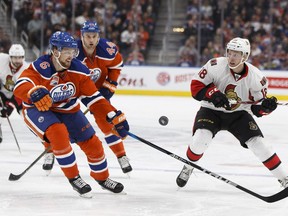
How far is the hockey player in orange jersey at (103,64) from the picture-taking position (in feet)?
17.3

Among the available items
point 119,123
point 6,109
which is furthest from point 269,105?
point 6,109

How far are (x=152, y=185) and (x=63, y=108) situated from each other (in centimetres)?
90

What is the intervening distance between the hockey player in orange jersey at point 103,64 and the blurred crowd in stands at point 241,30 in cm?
696

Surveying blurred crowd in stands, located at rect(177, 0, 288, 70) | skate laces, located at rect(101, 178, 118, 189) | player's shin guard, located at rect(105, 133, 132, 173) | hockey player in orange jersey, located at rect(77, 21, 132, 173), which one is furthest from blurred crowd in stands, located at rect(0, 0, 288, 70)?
skate laces, located at rect(101, 178, 118, 189)

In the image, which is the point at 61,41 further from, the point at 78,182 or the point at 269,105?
the point at 269,105

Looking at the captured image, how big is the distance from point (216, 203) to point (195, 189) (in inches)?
19.0

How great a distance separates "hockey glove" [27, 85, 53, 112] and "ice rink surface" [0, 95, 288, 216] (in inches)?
22.9

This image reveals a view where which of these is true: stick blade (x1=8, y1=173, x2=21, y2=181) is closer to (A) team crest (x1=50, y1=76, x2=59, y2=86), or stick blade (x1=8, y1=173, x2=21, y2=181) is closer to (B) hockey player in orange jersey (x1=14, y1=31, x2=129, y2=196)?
(B) hockey player in orange jersey (x1=14, y1=31, x2=129, y2=196)

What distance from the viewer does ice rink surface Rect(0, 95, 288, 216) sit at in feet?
13.9

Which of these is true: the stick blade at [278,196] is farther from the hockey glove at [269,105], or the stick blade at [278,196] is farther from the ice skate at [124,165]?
the ice skate at [124,165]

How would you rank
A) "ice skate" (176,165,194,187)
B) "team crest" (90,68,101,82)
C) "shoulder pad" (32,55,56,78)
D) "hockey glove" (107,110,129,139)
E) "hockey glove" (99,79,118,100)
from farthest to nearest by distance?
"hockey glove" (99,79,118,100), "team crest" (90,68,101,82), "ice skate" (176,165,194,187), "hockey glove" (107,110,129,139), "shoulder pad" (32,55,56,78)

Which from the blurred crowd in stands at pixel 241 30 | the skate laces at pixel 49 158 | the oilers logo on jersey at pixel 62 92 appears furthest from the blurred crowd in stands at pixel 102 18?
the oilers logo on jersey at pixel 62 92

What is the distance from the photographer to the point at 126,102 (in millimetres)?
10969

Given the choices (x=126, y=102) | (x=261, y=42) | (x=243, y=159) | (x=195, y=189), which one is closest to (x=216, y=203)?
(x=195, y=189)
